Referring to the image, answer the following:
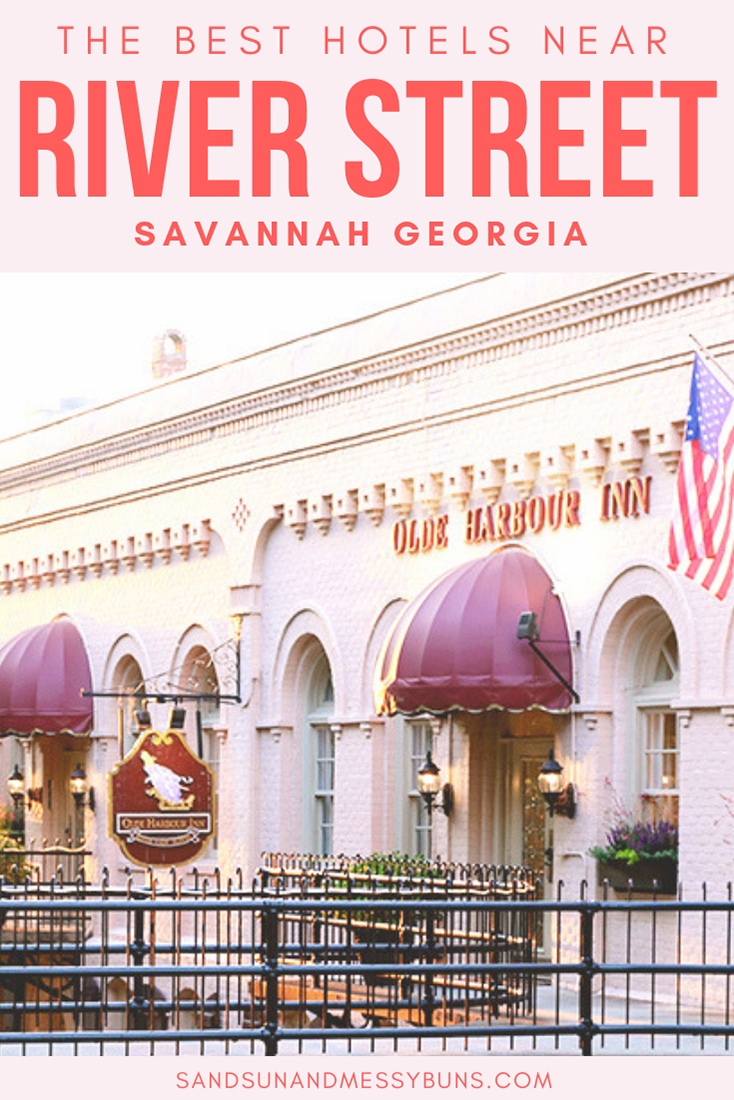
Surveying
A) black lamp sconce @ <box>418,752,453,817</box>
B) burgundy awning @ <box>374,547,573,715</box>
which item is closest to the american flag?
burgundy awning @ <box>374,547,573,715</box>

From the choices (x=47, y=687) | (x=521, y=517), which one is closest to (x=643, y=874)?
(x=521, y=517)

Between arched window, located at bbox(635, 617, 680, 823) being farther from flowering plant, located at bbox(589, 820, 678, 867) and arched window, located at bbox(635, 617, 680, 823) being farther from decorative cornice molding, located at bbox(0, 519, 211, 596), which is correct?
decorative cornice molding, located at bbox(0, 519, 211, 596)

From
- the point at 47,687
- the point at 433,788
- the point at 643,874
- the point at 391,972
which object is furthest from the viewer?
the point at 47,687

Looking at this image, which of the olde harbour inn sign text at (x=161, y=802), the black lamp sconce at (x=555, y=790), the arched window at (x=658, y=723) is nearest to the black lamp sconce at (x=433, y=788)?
the black lamp sconce at (x=555, y=790)

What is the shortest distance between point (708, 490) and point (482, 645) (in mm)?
4733

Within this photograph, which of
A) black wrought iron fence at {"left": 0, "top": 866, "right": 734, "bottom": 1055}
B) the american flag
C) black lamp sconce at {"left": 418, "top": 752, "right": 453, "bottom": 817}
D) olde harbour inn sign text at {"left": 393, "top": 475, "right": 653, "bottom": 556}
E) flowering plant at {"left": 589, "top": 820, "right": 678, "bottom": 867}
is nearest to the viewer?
black wrought iron fence at {"left": 0, "top": 866, "right": 734, "bottom": 1055}

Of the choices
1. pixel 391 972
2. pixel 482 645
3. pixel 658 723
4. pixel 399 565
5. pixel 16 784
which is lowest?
pixel 16 784

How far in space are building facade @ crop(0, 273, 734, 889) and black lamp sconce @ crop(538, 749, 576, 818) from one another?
0.52ft

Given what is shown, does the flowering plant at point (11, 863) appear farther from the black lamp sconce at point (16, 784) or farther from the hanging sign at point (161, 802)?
the hanging sign at point (161, 802)

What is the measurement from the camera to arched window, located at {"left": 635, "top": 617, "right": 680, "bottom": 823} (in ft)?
73.9

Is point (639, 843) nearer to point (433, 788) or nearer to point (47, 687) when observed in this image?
point (433, 788)

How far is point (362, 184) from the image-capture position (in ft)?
63.7

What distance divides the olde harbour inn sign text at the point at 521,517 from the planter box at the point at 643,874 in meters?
3.32

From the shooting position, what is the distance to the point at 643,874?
2233 centimetres
